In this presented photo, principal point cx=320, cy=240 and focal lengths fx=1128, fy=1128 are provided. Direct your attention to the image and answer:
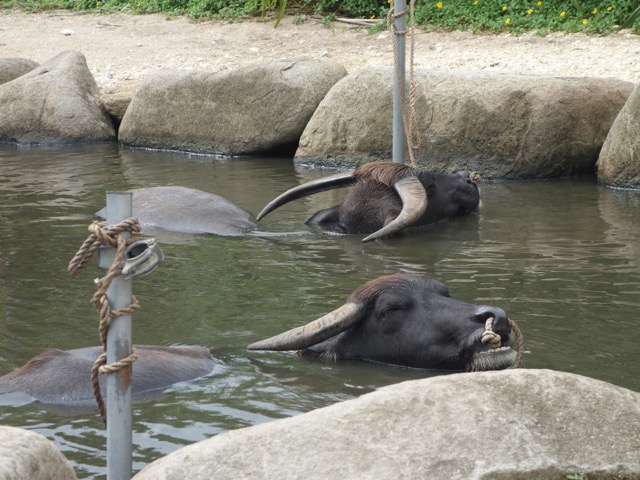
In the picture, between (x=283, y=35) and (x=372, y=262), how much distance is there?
9821 mm

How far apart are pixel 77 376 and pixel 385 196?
4424 mm

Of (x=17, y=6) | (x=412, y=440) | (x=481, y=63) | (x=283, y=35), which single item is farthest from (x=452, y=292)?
(x=17, y=6)

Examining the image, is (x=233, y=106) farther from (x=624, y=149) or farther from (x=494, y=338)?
(x=494, y=338)

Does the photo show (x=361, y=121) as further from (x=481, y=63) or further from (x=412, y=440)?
(x=412, y=440)

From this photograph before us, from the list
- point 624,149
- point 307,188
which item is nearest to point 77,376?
point 307,188

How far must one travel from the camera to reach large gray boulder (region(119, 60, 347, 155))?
12.9 m

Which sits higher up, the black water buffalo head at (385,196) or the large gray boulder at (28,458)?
the large gray boulder at (28,458)

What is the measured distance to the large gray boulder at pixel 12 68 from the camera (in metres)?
16.0

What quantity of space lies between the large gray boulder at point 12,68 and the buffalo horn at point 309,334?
11.5 metres

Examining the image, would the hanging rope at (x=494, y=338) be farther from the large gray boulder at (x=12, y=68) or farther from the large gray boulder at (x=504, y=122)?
the large gray boulder at (x=12, y=68)

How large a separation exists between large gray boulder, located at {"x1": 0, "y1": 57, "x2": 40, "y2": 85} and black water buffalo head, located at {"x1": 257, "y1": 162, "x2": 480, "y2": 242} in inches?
321

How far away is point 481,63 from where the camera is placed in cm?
1390

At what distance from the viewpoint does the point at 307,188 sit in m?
9.22

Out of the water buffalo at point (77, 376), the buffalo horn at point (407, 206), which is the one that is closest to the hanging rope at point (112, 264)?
the water buffalo at point (77, 376)
